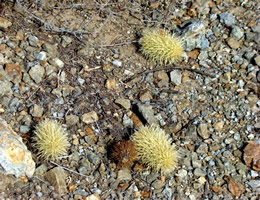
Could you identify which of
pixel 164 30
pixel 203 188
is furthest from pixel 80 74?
pixel 203 188

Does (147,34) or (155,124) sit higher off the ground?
(147,34)

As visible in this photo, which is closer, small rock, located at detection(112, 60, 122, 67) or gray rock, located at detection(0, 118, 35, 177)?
gray rock, located at detection(0, 118, 35, 177)

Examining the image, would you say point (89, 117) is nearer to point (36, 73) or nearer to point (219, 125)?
point (36, 73)

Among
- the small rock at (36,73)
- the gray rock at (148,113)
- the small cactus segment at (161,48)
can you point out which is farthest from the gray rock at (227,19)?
the small rock at (36,73)

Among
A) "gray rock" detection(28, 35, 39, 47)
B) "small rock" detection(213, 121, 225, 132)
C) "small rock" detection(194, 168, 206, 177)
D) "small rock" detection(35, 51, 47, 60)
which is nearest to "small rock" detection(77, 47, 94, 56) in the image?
"small rock" detection(35, 51, 47, 60)

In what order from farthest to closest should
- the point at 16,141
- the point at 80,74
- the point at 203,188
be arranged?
the point at 80,74 → the point at 203,188 → the point at 16,141

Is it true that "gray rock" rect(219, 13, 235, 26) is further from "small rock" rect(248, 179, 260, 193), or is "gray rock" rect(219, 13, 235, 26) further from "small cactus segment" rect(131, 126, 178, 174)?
"small rock" rect(248, 179, 260, 193)

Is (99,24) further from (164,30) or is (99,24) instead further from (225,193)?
(225,193)
